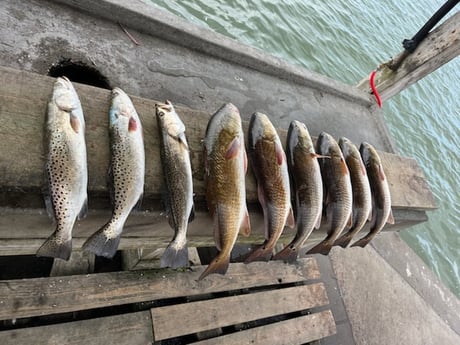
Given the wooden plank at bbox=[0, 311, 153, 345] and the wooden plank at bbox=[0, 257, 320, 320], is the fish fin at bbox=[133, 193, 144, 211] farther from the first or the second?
the wooden plank at bbox=[0, 311, 153, 345]

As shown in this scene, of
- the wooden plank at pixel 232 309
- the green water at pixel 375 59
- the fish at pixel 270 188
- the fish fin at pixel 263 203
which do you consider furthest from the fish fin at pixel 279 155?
the green water at pixel 375 59

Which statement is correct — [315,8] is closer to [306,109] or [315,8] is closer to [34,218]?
[306,109]

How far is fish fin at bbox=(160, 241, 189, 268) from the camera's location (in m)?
2.53

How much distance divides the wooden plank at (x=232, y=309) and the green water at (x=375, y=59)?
512 cm

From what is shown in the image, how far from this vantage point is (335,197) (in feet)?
11.7

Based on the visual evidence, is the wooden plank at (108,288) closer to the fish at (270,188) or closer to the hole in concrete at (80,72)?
the fish at (270,188)

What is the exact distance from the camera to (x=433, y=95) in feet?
43.1

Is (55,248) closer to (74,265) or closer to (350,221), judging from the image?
(74,265)

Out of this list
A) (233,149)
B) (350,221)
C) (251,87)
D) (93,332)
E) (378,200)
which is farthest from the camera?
(251,87)

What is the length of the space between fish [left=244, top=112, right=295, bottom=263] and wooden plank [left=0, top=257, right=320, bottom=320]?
91 cm

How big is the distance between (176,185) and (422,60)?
581 centimetres

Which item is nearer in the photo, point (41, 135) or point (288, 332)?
point (41, 135)

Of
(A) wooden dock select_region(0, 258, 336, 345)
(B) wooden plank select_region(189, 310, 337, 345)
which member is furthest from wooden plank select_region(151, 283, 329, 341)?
(B) wooden plank select_region(189, 310, 337, 345)

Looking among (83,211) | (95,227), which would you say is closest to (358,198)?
A: (95,227)
